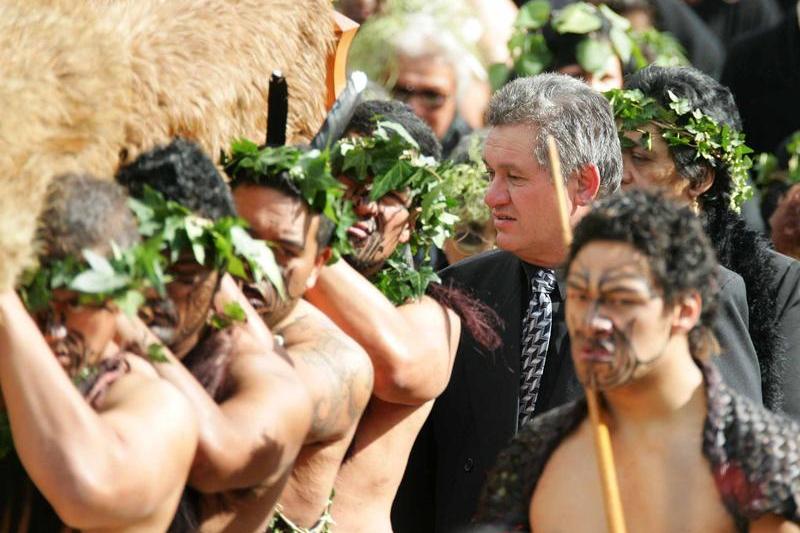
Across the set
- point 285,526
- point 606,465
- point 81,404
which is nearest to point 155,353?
point 81,404

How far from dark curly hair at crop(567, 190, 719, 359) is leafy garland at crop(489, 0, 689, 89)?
11.2ft

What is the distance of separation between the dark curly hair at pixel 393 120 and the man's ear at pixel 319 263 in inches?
26.7

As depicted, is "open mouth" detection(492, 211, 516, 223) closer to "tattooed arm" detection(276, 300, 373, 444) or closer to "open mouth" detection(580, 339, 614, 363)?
"tattooed arm" detection(276, 300, 373, 444)

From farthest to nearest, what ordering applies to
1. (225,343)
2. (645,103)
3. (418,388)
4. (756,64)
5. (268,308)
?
(756,64)
(645,103)
(418,388)
(268,308)
(225,343)

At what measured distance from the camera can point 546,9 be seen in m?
7.19

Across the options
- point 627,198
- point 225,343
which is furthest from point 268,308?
point 627,198

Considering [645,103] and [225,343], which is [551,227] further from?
[225,343]

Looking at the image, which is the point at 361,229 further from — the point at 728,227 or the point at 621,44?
the point at 621,44

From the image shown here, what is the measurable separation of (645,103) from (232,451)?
7.99 ft

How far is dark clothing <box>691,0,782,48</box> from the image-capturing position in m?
8.68

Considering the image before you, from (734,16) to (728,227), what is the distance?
12.4 ft

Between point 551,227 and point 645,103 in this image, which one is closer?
point 551,227

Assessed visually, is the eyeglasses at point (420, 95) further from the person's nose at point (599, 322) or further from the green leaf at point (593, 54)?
the person's nose at point (599, 322)

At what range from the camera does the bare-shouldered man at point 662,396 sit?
10.4 ft
